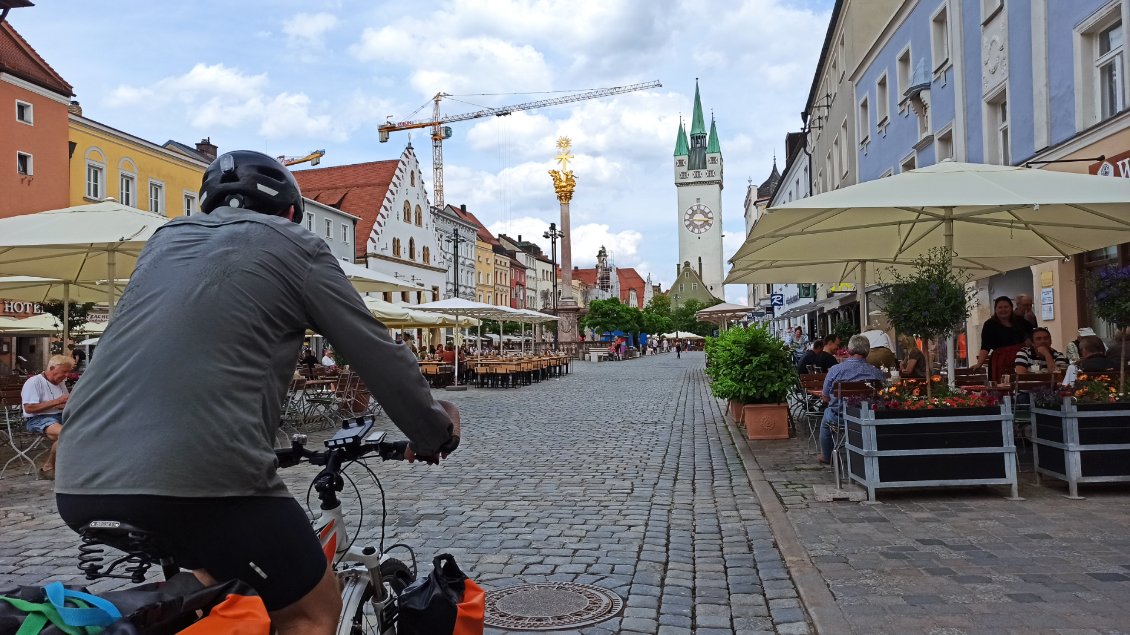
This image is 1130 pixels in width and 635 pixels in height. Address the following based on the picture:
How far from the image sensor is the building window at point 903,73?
2260 cm

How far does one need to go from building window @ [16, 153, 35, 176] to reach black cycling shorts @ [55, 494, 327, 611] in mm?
31133

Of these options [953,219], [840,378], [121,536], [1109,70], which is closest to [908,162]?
[1109,70]

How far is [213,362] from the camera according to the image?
1.83 metres

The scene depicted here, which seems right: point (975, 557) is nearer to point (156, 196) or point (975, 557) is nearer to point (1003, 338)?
point (1003, 338)

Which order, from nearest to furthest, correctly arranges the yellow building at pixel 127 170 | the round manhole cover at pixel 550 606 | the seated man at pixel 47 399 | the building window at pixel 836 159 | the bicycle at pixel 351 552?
the bicycle at pixel 351 552 → the round manhole cover at pixel 550 606 → the seated man at pixel 47 399 → the yellow building at pixel 127 170 → the building window at pixel 836 159

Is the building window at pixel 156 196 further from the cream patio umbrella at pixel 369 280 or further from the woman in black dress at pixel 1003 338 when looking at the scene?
the woman in black dress at pixel 1003 338

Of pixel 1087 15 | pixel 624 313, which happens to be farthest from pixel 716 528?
pixel 624 313

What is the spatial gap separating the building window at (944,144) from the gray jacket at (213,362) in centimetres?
1995

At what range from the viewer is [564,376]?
3291 centimetres

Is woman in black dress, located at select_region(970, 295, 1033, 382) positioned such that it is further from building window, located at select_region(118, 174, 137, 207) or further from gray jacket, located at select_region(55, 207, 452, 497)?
building window, located at select_region(118, 174, 137, 207)

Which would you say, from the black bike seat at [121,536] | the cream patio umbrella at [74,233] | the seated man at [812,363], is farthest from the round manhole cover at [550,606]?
the seated man at [812,363]

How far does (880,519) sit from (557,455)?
5036 mm

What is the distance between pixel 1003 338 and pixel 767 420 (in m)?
3.02

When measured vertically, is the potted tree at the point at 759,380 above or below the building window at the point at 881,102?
below
